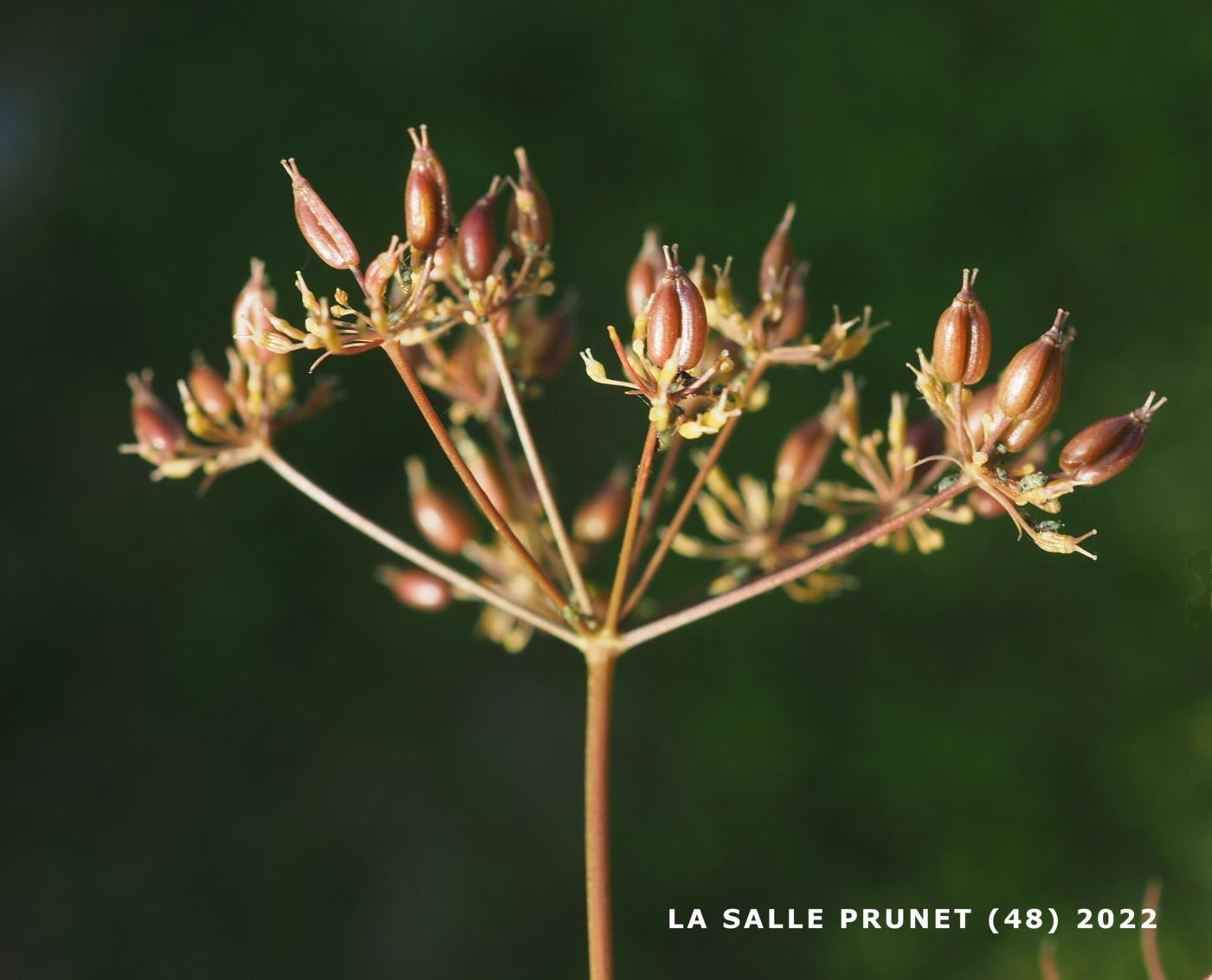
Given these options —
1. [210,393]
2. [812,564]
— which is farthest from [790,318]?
[210,393]

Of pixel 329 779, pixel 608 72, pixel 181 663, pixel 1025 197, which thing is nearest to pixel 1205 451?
pixel 1025 197

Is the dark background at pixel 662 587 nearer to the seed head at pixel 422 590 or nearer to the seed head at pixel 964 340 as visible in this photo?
the seed head at pixel 422 590

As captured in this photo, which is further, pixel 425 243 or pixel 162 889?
pixel 162 889

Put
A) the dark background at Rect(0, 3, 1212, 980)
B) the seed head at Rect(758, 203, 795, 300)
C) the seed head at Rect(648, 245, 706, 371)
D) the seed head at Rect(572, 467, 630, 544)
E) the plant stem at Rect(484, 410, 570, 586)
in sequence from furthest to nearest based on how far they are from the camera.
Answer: the dark background at Rect(0, 3, 1212, 980), the seed head at Rect(572, 467, 630, 544), the plant stem at Rect(484, 410, 570, 586), the seed head at Rect(758, 203, 795, 300), the seed head at Rect(648, 245, 706, 371)

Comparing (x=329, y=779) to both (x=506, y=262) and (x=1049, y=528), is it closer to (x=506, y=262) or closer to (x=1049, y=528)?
(x=506, y=262)

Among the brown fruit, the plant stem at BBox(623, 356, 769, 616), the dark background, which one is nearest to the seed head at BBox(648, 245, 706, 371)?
the plant stem at BBox(623, 356, 769, 616)

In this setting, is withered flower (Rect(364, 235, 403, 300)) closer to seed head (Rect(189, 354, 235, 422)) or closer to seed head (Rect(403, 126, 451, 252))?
seed head (Rect(403, 126, 451, 252))

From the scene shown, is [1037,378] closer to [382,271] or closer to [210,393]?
[382,271]

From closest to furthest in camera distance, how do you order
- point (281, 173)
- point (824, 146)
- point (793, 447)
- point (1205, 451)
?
point (793, 447), point (1205, 451), point (824, 146), point (281, 173)
